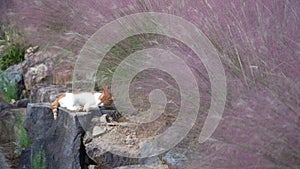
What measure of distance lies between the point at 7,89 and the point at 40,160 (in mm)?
1586

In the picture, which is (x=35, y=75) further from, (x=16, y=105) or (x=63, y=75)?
(x=63, y=75)

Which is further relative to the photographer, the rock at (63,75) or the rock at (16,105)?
the rock at (16,105)

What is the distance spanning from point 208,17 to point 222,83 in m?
0.56

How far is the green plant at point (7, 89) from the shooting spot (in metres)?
4.43

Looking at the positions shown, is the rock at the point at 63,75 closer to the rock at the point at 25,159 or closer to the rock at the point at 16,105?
the rock at the point at 16,105

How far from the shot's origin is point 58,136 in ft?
9.65

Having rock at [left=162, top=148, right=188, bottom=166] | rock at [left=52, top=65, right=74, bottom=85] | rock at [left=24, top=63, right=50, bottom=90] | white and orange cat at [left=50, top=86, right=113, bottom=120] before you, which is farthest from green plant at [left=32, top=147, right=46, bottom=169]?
rock at [left=24, top=63, right=50, bottom=90]

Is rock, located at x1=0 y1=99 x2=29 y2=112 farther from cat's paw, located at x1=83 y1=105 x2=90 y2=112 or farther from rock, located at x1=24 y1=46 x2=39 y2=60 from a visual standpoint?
cat's paw, located at x1=83 y1=105 x2=90 y2=112

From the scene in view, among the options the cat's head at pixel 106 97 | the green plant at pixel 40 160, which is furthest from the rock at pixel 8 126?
the cat's head at pixel 106 97

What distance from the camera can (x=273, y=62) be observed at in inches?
77.2

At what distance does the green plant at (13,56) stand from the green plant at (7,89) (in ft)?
1.36

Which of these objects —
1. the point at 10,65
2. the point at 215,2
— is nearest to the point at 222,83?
the point at 215,2

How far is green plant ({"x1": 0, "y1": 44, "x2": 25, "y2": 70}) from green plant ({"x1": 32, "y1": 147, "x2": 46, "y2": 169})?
A: 2.14 m

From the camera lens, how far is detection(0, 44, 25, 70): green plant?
5.09 meters
